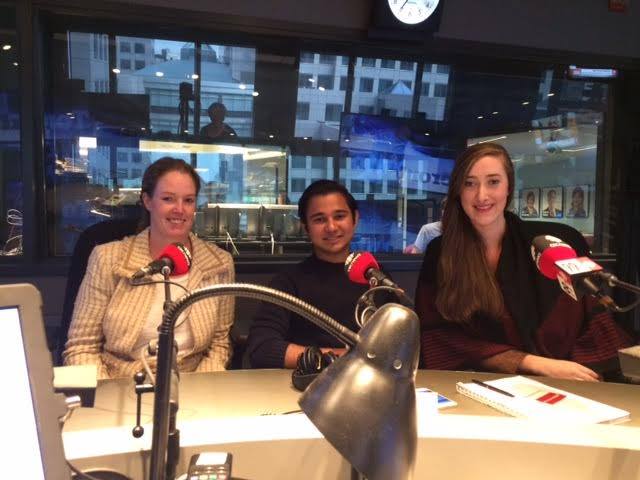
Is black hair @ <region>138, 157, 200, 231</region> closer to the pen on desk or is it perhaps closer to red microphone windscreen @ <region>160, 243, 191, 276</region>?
red microphone windscreen @ <region>160, 243, 191, 276</region>

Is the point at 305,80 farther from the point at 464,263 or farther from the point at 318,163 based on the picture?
the point at 464,263

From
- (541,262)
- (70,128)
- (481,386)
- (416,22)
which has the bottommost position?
(481,386)

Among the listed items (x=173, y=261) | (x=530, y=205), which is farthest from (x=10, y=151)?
(x=530, y=205)

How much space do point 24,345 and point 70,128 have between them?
3.05 m

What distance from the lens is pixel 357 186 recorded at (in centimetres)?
420

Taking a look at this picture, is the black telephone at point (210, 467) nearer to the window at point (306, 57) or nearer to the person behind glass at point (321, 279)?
the person behind glass at point (321, 279)

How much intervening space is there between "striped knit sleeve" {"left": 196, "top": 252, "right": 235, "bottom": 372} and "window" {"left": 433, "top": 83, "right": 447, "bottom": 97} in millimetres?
2679

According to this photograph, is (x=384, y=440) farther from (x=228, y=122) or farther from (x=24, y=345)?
(x=228, y=122)

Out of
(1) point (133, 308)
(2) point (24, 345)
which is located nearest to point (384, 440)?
(2) point (24, 345)

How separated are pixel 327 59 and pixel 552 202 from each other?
2.20 metres

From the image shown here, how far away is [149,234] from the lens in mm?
2201

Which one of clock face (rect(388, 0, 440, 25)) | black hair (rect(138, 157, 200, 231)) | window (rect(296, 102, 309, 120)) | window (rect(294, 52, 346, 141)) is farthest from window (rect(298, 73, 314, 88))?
black hair (rect(138, 157, 200, 231))

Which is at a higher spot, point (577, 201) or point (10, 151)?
point (10, 151)

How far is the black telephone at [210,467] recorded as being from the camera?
77 centimetres
